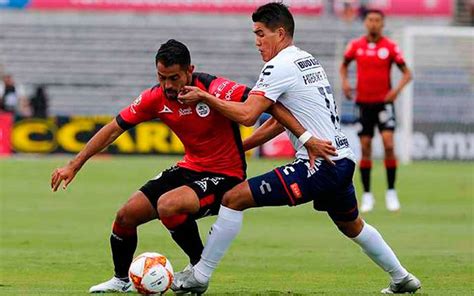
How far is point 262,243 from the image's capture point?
13500 millimetres

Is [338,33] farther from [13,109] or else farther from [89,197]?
[89,197]

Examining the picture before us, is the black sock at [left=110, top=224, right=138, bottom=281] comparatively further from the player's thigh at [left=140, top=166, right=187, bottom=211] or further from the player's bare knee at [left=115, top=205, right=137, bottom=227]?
the player's thigh at [left=140, top=166, right=187, bottom=211]

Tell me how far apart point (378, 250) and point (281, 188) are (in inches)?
40.8

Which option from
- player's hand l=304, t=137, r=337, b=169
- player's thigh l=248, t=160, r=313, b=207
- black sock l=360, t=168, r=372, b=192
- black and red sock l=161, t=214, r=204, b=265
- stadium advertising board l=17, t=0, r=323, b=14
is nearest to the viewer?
player's thigh l=248, t=160, r=313, b=207

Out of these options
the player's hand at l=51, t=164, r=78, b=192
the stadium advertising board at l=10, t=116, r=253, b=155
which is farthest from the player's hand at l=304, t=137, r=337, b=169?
the stadium advertising board at l=10, t=116, r=253, b=155

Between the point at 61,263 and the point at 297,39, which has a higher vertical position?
the point at 61,263

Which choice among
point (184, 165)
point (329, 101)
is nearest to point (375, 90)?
point (184, 165)

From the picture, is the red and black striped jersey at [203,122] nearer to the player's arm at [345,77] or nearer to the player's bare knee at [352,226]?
the player's bare knee at [352,226]

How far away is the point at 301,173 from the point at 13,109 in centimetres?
2331

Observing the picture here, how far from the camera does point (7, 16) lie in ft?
128

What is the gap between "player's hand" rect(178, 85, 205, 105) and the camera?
27.8ft

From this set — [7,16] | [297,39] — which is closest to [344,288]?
[297,39]

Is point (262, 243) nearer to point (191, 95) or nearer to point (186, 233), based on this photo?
point (186, 233)

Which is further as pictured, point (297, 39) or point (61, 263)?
point (297, 39)
